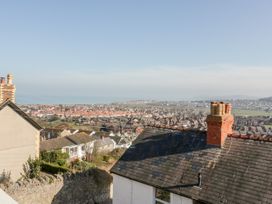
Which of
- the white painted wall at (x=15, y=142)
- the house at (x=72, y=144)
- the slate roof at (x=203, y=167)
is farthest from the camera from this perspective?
the house at (x=72, y=144)

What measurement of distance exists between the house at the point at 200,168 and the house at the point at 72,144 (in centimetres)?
3974

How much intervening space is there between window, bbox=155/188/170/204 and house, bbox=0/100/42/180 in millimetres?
9585

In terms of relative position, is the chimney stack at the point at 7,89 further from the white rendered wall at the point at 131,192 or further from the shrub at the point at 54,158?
the white rendered wall at the point at 131,192

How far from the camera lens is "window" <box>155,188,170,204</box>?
13419 mm

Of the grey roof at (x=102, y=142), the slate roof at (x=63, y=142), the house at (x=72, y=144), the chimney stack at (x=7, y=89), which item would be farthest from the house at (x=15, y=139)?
the grey roof at (x=102, y=142)

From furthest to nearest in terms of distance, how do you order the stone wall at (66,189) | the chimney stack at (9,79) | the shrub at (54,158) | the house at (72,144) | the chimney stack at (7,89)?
the house at (72,144) < the shrub at (54,158) < the chimney stack at (9,79) < the chimney stack at (7,89) < the stone wall at (66,189)

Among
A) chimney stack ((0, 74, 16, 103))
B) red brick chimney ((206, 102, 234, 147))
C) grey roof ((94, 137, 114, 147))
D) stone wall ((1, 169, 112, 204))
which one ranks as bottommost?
grey roof ((94, 137, 114, 147))

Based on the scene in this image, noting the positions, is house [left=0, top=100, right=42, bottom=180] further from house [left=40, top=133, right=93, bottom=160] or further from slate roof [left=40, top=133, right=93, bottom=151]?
house [left=40, top=133, right=93, bottom=160]

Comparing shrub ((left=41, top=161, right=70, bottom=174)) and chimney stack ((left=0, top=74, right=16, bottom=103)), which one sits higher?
chimney stack ((left=0, top=74, right=16, bottom=103))

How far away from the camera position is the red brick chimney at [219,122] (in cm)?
1348

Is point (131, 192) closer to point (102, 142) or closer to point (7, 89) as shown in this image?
point (7, 89)

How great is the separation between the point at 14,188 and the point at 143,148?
6453 mm

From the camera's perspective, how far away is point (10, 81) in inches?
785

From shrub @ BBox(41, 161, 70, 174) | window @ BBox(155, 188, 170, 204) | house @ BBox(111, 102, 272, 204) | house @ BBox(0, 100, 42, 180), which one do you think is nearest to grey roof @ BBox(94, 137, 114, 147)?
shrub @ BBox(41, 161, 70, 174)
